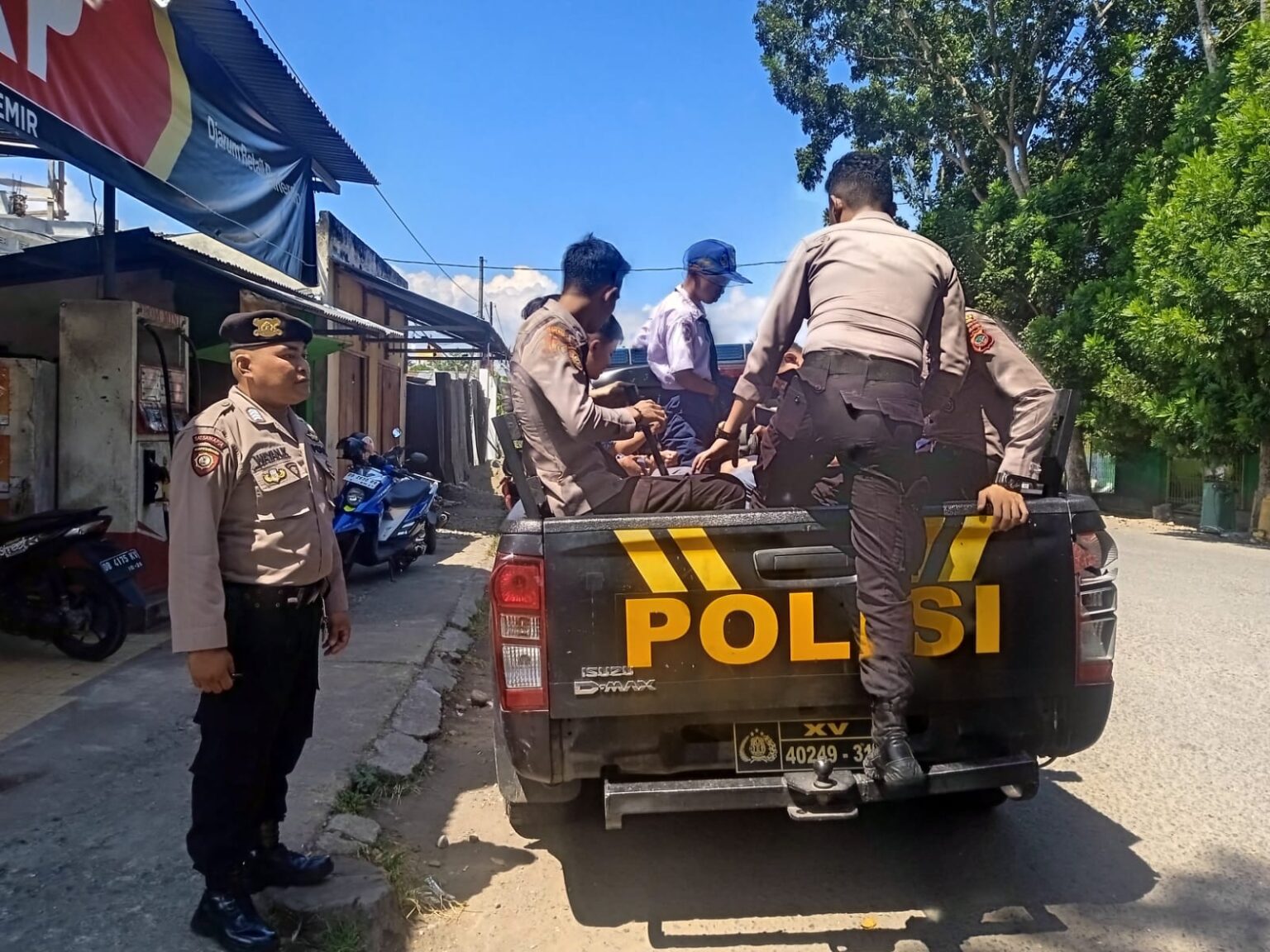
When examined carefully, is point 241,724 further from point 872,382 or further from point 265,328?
point 872,382

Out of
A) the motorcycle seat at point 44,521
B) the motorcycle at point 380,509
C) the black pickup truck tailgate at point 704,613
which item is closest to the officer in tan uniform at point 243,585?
the black pickup truck tailgate at point 704,613

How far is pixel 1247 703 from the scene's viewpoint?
5.29 metres

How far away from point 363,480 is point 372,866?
18.8ft

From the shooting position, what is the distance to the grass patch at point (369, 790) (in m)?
3.76

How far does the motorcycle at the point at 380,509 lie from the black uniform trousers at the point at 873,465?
5.82m

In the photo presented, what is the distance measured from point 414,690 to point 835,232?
3.53 metres

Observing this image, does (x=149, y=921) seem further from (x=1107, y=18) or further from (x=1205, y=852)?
(x=1107, y=18)

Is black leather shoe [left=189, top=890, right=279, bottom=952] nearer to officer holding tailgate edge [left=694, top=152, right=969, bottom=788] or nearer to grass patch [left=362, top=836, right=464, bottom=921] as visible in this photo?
grass patch [left=362, top=836, right=464, bottom=921]

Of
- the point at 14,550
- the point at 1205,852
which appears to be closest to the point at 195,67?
the point at 14,550

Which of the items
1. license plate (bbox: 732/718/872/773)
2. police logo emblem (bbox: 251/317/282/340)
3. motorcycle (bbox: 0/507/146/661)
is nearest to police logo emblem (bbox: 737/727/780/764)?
license plate (bbox: 732/718/872/773)

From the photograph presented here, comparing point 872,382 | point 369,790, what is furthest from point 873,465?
point 369,790

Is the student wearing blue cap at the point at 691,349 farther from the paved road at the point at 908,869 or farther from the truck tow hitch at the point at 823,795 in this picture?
the truck tow hitch at the point at 823,795

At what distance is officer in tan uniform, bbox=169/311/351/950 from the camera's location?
2.47 m

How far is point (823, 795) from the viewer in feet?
8.78
